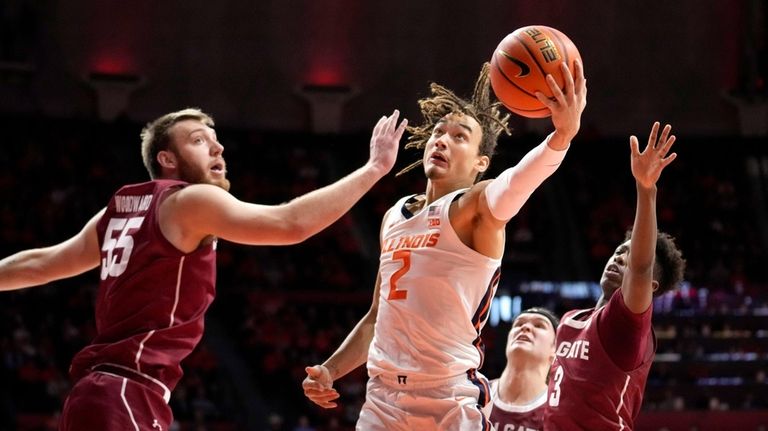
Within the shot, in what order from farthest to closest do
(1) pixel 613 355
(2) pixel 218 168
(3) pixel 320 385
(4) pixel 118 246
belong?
(1) pixel 613 355, (3) pixel 320 385, (2) pixel 218 168, (4) pixel 118 246

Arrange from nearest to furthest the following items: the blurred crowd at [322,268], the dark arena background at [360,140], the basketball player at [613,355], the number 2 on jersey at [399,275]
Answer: the number 2 on jersey at [399,275]
the basketball player at [613,355]
the blurred crowd at [322,268]
the dark arena background at [360,140]

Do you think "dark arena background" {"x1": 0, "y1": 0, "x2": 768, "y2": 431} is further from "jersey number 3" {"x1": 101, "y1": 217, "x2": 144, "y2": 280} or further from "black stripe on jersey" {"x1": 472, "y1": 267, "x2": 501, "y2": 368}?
"jersey number 3" {"x1": 101, "y1": 217, "x2": 144, "y2": 280}

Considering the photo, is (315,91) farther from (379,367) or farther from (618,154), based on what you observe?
(379,367)

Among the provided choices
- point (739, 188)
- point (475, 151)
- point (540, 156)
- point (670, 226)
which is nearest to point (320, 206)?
point (540, 156)

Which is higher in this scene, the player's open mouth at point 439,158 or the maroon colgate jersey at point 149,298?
the player's open mouth at point 439,158

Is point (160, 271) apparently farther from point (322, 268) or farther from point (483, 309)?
point (322, 268)

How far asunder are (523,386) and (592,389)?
3.53 feet

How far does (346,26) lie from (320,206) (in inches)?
643

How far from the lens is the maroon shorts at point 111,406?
12.3ft

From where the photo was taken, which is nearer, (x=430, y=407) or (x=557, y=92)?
(x=557, y=92)

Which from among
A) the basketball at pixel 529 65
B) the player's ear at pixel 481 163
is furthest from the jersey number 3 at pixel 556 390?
the basketball at pixel 529 65

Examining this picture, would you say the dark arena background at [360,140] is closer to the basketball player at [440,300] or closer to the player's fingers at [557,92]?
the basketball player at [440,300]

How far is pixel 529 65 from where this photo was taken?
14.6 ft

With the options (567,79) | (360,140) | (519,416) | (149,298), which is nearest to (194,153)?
(149,298)
